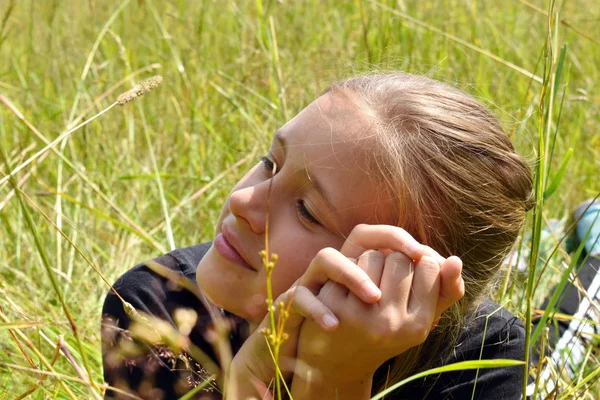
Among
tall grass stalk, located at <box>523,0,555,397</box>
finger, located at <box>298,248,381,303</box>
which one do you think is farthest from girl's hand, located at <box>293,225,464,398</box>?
tall grass stalk, located at <box>523,0,555,397</box>

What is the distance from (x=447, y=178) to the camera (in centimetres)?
135

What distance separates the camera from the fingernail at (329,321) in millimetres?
1043

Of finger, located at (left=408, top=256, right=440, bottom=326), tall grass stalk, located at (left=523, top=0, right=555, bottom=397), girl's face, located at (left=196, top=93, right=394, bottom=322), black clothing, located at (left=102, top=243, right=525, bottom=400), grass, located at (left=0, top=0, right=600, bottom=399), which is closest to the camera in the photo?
tall grass stalk, located at (left=523, top=0, right=555, bottom=397)

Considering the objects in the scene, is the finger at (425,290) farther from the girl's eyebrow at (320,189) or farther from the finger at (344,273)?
the girl's eyebrow at (320,189)

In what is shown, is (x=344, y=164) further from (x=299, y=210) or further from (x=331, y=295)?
(x=331, y=295)

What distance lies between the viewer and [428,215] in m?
1.33

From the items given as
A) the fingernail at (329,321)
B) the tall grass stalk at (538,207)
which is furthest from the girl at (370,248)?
the tall grass stalk at (538,207)

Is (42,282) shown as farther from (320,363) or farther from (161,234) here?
(320,363)

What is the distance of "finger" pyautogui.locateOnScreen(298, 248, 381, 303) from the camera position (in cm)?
106

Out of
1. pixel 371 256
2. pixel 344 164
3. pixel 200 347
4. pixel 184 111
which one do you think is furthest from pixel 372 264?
pixel 184 111

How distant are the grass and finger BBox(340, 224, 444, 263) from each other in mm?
269

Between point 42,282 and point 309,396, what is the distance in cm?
102

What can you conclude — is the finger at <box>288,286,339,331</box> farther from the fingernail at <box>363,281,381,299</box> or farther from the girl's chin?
the girl's chin

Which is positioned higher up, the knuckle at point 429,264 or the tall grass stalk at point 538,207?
the tall grass stalk at point 538,207
